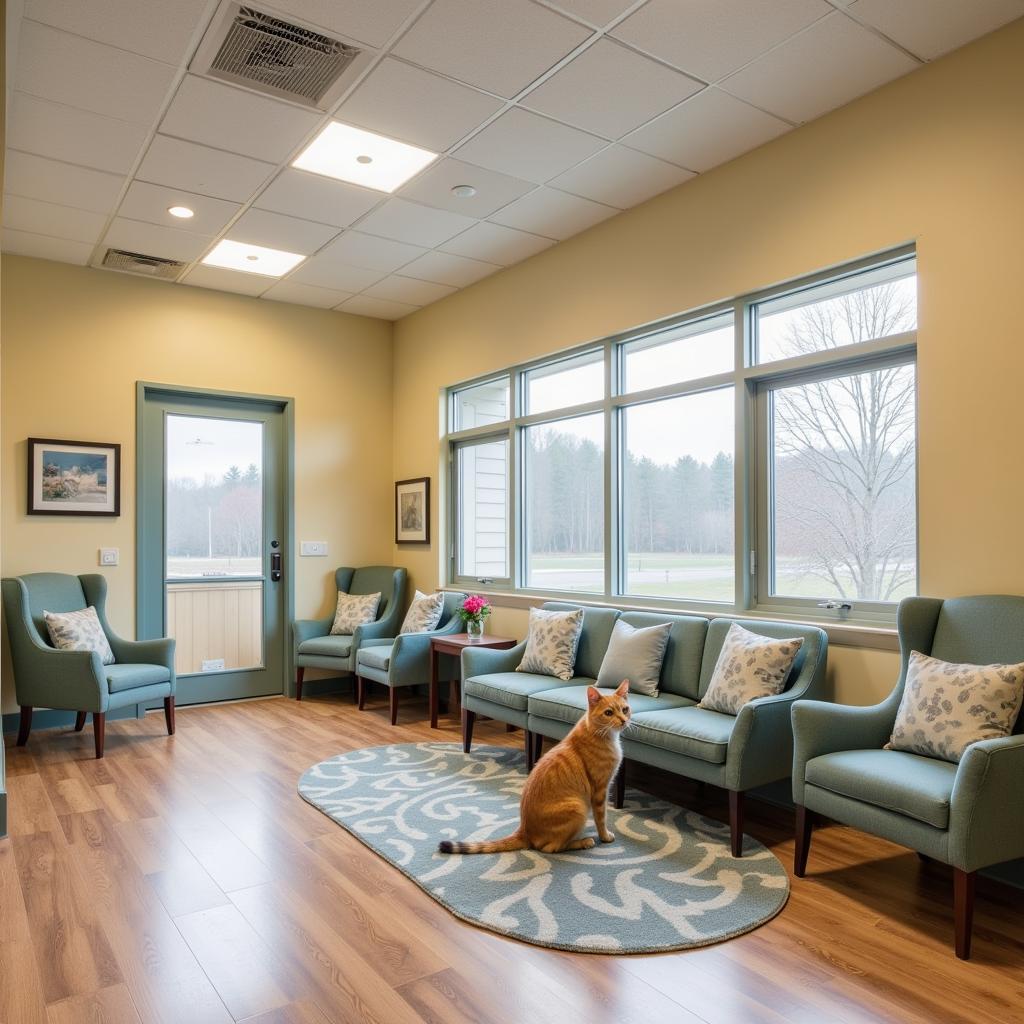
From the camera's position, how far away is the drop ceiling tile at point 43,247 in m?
4.98

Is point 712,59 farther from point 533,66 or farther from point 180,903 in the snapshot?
point 180,903

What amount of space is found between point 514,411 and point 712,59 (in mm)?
2852

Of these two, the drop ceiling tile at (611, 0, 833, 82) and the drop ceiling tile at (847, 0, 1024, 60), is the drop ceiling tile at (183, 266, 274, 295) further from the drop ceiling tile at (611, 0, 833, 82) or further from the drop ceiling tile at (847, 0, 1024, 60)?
the drop ceiling tile at (847, 0, 1024, 60)

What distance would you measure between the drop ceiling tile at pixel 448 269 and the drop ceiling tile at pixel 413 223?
0.30m

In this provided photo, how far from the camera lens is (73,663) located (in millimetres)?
4602

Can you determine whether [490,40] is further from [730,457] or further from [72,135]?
[730,457]

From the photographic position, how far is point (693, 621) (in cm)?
400

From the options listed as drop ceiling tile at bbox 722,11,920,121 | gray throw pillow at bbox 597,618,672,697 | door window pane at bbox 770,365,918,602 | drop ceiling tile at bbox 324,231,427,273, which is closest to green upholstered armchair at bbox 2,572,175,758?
drop ceiling tile at bbox 324,231,427,273

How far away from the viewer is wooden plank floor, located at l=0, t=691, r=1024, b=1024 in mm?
2102

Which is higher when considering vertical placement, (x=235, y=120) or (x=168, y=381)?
(x=235, y=120)

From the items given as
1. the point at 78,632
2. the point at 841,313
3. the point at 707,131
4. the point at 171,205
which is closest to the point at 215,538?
the point at 78,632

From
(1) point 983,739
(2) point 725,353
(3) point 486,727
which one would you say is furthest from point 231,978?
(2) point 725,353

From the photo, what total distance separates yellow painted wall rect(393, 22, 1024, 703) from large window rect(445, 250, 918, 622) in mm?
167

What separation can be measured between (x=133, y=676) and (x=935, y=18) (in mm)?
5050
